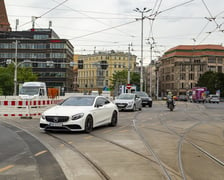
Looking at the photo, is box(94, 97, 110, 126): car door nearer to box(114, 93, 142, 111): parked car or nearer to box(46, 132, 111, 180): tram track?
box(46, 132, 111, 180): tram track

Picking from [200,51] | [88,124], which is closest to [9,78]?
[88,124]

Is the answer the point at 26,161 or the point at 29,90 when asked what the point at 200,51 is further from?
the point at 26,161

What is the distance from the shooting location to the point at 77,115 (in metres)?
11.8

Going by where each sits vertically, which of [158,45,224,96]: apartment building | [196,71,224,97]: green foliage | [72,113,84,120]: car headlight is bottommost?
[72,113,84,120]: car headlight

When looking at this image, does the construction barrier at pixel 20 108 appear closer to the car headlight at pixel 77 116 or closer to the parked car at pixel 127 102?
the parked car at pixel 127 102

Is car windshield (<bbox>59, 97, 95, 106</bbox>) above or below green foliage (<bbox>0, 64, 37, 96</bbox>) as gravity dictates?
below

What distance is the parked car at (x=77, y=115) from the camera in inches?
460

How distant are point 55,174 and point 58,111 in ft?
19.7

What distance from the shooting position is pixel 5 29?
382 feet

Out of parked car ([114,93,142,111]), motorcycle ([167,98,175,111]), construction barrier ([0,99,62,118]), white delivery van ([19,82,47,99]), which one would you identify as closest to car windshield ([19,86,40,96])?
white delivery van ([19,82,47,99])

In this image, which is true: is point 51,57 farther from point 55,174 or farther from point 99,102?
point 55,174

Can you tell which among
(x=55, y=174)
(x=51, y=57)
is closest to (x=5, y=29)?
(x=51, y=57)

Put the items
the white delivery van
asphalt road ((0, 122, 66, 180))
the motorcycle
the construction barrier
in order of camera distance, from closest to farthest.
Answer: asphalt road ((0, 122, 66, 180)) → the construction barrier → the motorcycle → the white delivery van

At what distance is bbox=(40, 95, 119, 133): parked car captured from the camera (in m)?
11.7
